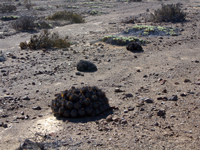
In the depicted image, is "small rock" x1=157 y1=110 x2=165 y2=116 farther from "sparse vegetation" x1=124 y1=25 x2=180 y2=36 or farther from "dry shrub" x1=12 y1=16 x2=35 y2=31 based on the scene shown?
"dry shrub" x1=12 y1=16 x2=35 y2=31

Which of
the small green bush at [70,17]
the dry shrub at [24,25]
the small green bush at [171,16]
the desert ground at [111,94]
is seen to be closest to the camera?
the desert ground at [111,94]

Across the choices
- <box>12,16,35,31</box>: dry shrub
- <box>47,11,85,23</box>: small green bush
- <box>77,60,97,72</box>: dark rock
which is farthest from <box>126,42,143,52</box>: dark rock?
<box>47,11,85,23</box>: small green bush

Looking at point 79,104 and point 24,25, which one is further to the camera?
point 24,25

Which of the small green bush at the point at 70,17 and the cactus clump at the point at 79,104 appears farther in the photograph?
the small green bush at the point at 70,17

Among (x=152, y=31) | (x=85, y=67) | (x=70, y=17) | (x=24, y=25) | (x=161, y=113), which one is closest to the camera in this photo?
(x=161, y=113)

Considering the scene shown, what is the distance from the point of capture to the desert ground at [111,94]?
3.50 meters

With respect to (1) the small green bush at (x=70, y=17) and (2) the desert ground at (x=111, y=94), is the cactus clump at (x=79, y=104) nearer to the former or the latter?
(2) the desert ground at (x=111, y=94)

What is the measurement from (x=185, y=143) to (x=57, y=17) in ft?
54.0

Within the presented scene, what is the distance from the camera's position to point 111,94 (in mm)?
5586

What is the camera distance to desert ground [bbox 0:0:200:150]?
3501mm

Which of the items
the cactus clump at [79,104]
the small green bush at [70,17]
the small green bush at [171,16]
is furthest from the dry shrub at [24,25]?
the cactus clump at [79,104]

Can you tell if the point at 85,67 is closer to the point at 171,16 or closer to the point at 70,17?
the point at 171,16

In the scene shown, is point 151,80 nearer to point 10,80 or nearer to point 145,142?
point 145,142

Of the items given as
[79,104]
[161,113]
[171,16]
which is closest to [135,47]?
[161,113]
